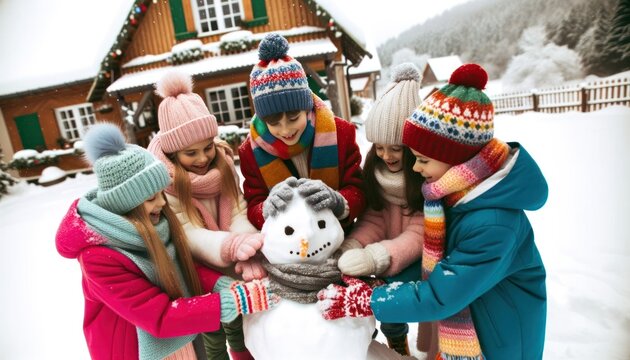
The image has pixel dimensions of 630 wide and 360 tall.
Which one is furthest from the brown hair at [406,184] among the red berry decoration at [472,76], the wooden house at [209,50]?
the wooden house at [209,50]

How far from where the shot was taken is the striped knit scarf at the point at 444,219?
2.85 feet

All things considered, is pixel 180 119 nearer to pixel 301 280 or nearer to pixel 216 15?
pixel 301 280

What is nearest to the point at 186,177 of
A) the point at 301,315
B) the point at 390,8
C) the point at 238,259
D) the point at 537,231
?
the point at 238,259

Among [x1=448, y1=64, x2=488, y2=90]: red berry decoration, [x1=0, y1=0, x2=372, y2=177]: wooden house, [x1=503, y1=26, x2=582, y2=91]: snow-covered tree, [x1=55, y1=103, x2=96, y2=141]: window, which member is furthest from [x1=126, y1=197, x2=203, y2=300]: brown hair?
[x1=55, y1=103, x2=96, y2=141]: window

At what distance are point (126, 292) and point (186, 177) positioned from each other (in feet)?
1.42

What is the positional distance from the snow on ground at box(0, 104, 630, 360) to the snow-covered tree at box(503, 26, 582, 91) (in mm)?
706

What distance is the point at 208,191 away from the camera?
1.28m

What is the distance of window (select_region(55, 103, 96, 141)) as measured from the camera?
22.1 ft

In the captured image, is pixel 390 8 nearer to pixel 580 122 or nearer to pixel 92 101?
pixel 580 122

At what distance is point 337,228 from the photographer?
1.04 m

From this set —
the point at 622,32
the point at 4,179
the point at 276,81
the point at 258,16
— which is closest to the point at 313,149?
the point at 276,81

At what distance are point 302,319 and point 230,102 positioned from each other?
5.69 meters

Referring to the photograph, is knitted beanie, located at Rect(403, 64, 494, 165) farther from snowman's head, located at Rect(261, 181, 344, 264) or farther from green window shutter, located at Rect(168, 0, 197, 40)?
green window shutter, located at Rect(168, 0, 197, 40)

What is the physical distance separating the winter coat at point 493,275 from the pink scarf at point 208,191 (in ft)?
2.19
